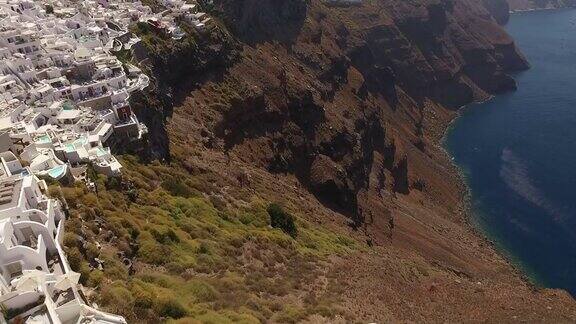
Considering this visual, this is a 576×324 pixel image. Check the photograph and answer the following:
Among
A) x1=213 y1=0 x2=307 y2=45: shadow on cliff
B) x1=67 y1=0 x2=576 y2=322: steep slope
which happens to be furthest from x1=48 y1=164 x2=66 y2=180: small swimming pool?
x1=213 y1=0 x2=307 y2=45: shadow on cliff

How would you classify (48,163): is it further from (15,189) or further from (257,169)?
(257,169)

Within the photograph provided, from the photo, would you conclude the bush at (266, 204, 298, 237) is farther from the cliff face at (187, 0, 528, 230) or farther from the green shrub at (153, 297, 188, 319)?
the green shrub at (153, 297, 188, 319)

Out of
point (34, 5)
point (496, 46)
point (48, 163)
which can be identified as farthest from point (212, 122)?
point (496, 46)

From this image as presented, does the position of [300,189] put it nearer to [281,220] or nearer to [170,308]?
[281,220]

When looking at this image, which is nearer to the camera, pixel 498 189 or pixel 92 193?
pixel 92 193

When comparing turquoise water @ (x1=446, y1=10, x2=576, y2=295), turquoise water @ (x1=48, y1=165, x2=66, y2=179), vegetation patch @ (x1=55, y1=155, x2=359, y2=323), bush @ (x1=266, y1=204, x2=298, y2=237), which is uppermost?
turquoise water @ (x1=48, y1=165, x2=66, y2=179)
